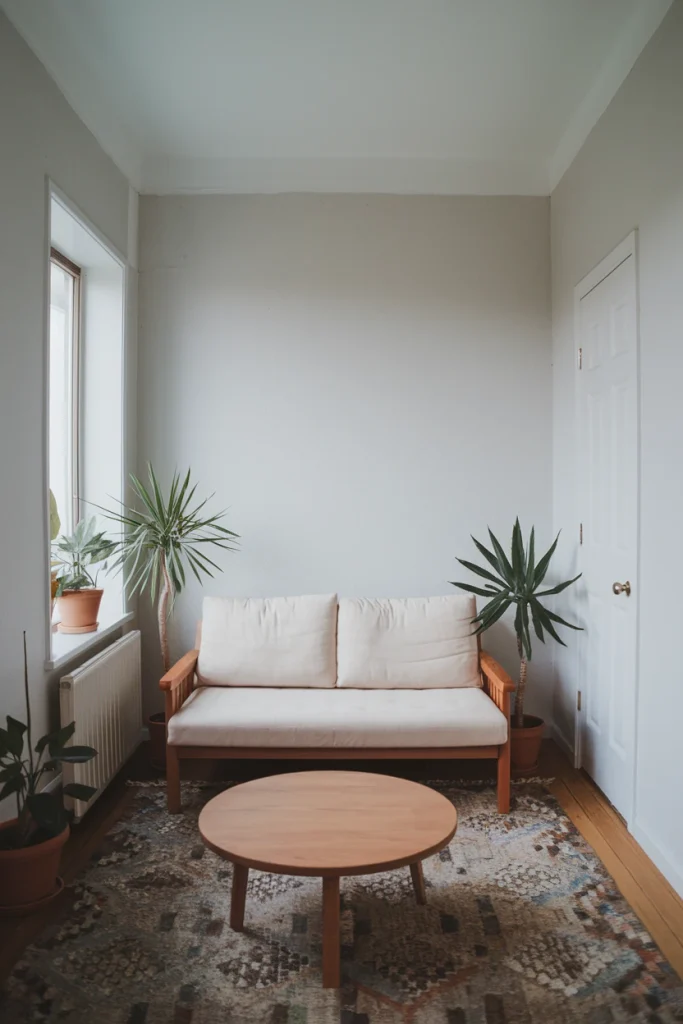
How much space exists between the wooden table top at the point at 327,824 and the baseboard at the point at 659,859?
2.76 ft

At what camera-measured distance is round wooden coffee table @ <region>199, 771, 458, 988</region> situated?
1963 mm

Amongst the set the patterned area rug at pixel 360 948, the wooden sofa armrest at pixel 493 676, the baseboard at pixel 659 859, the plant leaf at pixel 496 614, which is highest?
the plant leaf at pixel 496 614

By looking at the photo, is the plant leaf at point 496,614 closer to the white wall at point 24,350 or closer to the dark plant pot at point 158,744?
the dark plant pot at point 158,744

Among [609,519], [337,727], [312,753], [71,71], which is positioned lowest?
[312,753]

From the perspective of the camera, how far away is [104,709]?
3.16 m

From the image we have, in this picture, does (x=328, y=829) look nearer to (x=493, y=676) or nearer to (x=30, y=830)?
(x=30, y=830)

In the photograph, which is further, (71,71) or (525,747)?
(525,747)

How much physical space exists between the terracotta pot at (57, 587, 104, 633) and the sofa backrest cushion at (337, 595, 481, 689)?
1234mm

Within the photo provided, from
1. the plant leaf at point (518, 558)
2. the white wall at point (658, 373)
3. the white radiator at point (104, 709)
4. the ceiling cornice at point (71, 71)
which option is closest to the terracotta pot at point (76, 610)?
the white radiator at point (104, 709)

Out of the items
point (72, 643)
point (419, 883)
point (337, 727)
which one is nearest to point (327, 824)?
point (419, 883)

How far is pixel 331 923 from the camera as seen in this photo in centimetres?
196

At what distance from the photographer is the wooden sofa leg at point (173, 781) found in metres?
3.05

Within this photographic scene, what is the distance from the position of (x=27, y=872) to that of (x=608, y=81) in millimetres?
3830

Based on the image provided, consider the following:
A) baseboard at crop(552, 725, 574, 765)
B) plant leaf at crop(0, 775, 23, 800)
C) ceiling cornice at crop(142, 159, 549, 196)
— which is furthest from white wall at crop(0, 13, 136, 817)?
baseboard at crop(552, 725, 574, 765)
